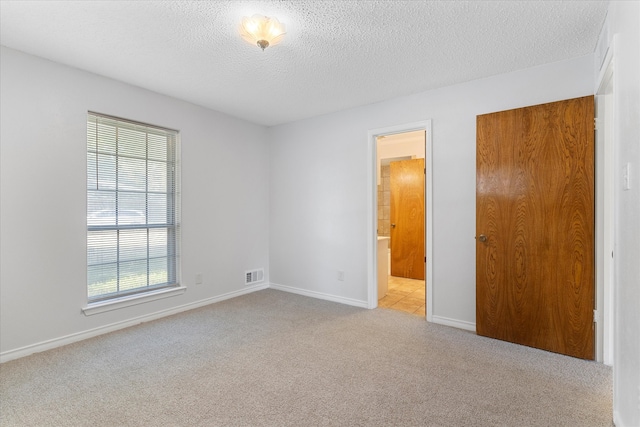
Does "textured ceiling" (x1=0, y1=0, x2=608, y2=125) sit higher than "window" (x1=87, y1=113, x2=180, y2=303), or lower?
A: higher

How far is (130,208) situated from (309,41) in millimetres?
2517

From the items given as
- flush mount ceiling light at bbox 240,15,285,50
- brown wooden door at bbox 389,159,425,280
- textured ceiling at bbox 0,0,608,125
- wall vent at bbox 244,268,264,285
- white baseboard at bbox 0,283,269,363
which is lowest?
white baseboard at bbox 0,283,269,363

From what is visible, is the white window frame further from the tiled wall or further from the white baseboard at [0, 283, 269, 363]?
the tiled wall

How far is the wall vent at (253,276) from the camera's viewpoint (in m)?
4.60

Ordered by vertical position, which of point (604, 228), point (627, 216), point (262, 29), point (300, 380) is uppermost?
point (262, 29)

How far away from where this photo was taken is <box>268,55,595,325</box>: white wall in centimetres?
302

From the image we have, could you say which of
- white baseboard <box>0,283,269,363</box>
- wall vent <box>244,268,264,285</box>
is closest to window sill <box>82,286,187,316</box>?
white baseboard <box>0,283,269,363</box>

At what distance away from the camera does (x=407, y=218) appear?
5695 mm

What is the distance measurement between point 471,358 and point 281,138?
3.71 metres

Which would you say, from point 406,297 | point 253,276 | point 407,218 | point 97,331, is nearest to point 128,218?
point 97,331

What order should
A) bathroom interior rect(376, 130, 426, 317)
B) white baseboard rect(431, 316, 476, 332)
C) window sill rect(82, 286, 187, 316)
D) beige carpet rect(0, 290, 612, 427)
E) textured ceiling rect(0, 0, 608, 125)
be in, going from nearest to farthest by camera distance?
beige carpet rect(0, 290, 612, 427), textured ceiling rect(0, 0, 608, 125), window sill rect(82, 286, 187, 316), white baseboard rect(431, 316, 476, 332), bathroom interior rect(376, 130, 426, 317)

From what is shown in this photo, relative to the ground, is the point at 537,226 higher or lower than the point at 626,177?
lower

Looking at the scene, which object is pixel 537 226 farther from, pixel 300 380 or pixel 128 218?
pixel 128 218

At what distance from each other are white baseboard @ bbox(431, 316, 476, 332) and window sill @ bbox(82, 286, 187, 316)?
2.91m
